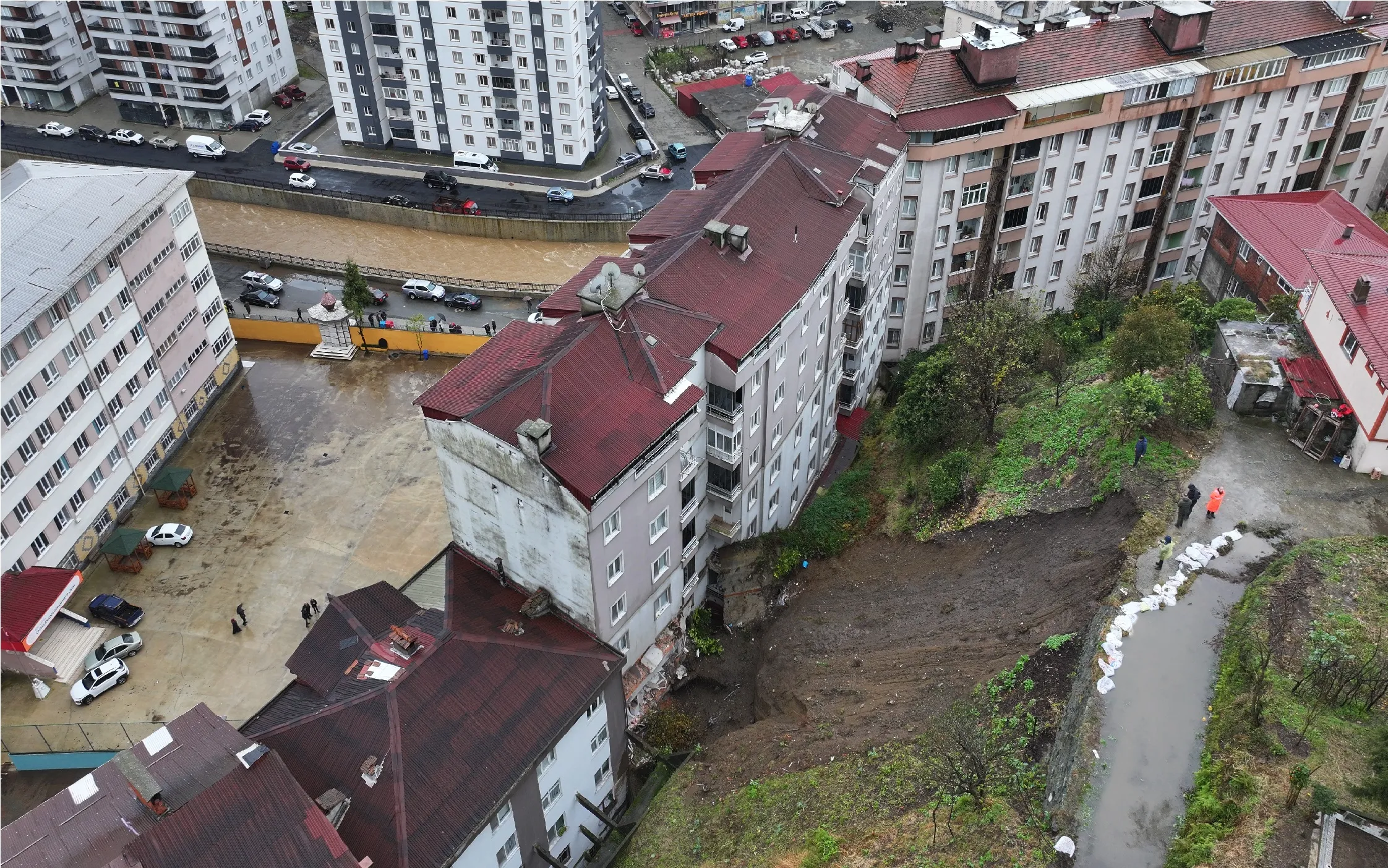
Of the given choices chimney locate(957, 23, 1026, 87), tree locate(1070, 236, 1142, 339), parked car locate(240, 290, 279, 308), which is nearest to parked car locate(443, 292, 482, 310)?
parked car locate(240, 290, 279, 308)

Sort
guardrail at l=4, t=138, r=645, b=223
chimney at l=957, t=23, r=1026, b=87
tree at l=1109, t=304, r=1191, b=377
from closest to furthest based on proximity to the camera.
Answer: tree at l=1109, t=304, r=1191, b=377, chimney at l=957, t=23, r=1026, b=87, guardrail at l=4, t=138, r=645, b=223

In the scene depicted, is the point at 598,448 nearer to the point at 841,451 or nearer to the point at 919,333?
the point at 841,451

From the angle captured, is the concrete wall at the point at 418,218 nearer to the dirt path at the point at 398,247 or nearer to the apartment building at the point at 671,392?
the dirt path at the point at 398,247

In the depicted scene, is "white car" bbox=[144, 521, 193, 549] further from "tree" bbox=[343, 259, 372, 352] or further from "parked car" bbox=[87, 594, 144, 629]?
"tree" bbox=[343, 259, 372, 352]

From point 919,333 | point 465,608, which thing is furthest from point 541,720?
point 919,333

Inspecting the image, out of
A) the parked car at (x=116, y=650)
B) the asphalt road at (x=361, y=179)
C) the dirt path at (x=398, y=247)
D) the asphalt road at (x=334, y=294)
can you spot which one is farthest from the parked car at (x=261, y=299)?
the parked car at (x=116, y=650)

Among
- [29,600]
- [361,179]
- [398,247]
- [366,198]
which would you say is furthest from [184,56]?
[29,600]
